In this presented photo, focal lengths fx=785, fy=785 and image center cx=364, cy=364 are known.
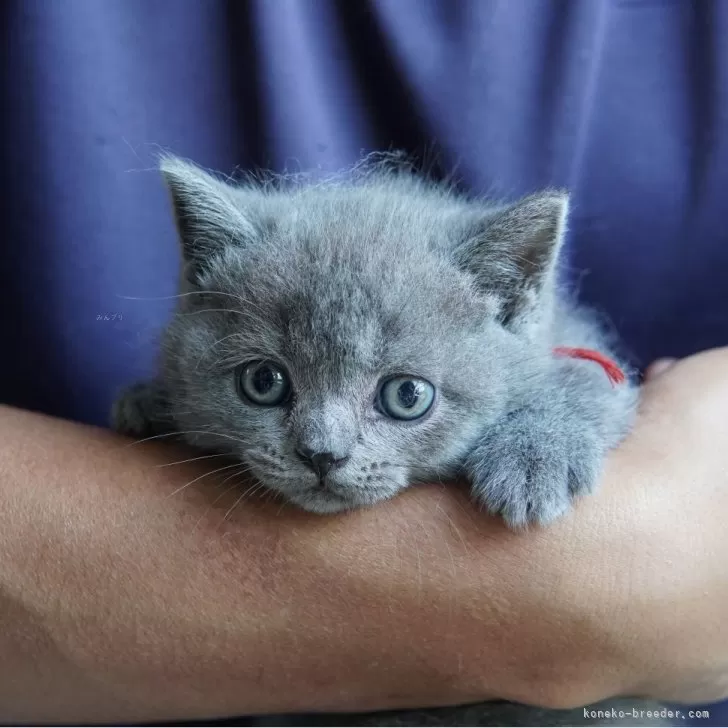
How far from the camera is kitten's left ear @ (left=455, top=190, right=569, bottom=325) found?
1043 millimetres

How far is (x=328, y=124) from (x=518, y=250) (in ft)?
1.62

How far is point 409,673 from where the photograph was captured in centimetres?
101

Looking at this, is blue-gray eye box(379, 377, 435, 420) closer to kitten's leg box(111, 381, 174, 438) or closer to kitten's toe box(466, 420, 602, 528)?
kitten's toe box(466, 420, 602, 528)

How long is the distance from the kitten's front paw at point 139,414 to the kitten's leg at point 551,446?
0.49 meters

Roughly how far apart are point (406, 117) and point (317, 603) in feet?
2.82

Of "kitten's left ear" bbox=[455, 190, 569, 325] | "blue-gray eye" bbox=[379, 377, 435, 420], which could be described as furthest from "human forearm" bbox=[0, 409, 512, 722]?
"kitten's left ear" bbox=[455, 190, 569, 325]

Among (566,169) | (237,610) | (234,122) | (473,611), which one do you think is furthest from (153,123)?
(473,611)

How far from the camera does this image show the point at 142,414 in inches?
47.9

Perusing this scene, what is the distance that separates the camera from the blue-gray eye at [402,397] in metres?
1.03

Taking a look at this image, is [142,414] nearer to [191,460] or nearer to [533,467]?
[191,460]

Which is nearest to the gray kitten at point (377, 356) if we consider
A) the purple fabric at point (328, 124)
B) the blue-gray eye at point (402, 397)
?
the blue-gray eye at point (402, 397)

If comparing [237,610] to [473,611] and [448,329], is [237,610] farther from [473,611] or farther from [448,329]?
[448,329]

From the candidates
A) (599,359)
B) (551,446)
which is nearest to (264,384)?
(551,446)

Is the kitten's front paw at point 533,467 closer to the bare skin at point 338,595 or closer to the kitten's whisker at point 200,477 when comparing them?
the bare skin at point 338,595
